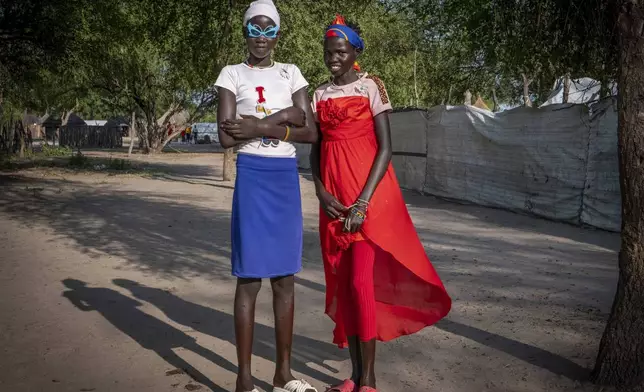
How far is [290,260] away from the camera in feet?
11.9

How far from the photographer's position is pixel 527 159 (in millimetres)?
11875

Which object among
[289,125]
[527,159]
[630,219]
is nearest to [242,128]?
[289,125]

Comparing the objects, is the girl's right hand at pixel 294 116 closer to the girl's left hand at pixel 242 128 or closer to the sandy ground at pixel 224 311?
the girl's left hand at pixel 242 128

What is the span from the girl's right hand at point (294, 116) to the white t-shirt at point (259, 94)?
0.19 feet

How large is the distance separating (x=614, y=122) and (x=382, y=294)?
23.8 feet

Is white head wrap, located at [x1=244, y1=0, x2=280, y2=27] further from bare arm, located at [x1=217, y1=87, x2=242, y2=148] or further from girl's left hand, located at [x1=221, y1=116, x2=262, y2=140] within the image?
girl's left hand, located at [x1=221, y1=116, x2=262, y2=140]

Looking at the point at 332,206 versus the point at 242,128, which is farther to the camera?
the point at 332,206

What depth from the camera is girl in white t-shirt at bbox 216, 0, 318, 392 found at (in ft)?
11.5

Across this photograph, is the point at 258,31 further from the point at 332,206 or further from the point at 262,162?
the point at 332,206

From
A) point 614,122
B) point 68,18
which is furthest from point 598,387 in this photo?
point 68,18

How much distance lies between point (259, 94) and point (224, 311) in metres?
2.49

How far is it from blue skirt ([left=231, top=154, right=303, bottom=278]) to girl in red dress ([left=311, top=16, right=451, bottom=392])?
0.82ft

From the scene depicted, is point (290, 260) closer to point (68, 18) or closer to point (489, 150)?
point (489, 150)

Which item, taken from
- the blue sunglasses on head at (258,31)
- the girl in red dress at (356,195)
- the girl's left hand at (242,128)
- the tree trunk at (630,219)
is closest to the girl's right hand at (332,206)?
the girl in red dress at (356,195)
